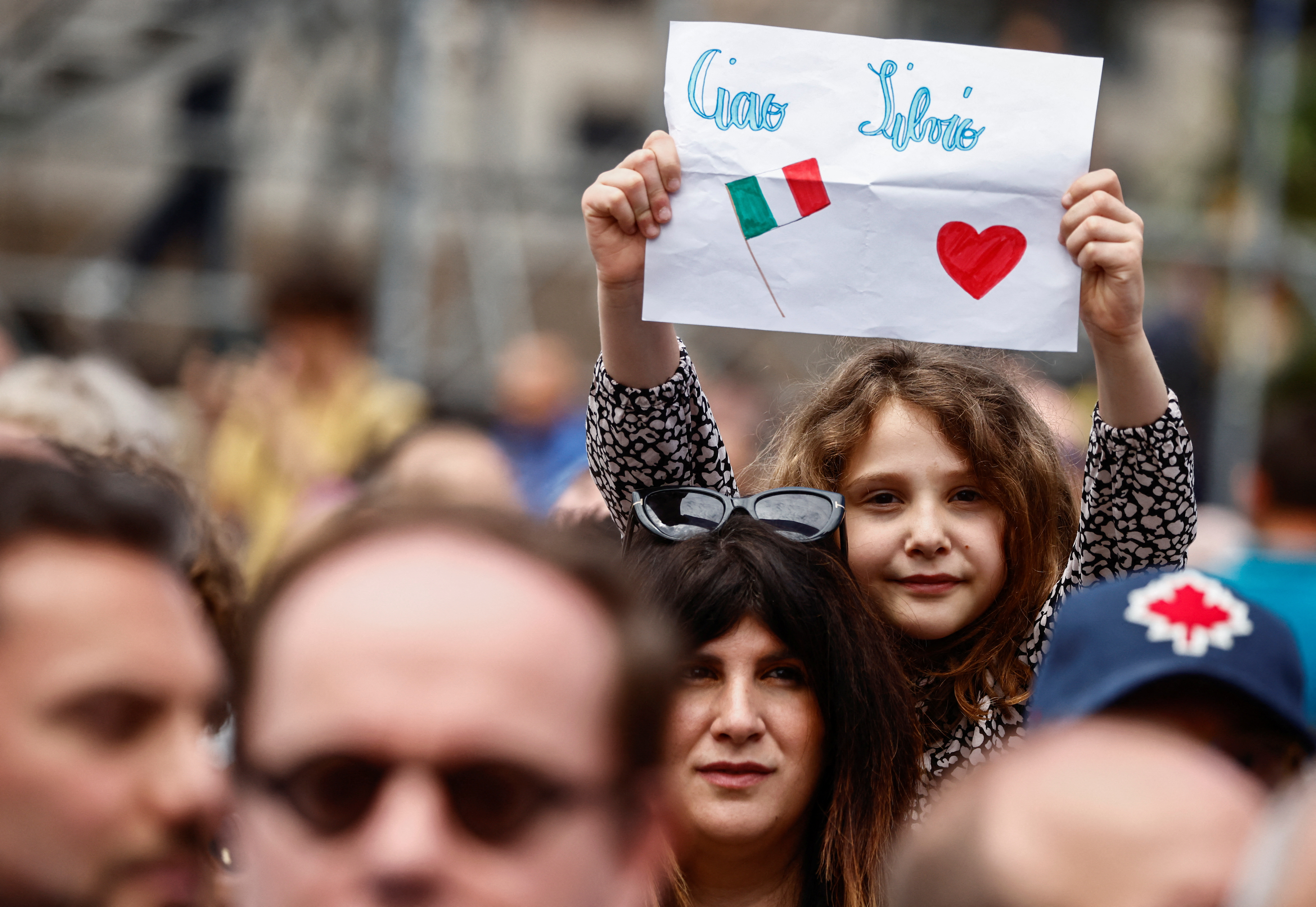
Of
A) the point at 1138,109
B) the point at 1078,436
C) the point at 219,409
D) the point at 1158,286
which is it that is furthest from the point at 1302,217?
the point at 219,409

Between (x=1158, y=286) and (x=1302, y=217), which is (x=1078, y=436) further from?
(x=1302, y=217)

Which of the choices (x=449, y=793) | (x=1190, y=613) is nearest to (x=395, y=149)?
(x=1190, y=613)

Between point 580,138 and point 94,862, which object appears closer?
point 94,862

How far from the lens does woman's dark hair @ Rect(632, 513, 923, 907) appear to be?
6.81ft

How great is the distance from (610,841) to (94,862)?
1.24 ft

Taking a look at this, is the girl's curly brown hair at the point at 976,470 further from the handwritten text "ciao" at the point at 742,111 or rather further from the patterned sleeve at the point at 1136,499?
the handwritten text "ciao" at the point at 742,111

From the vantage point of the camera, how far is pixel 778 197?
7.34 feet

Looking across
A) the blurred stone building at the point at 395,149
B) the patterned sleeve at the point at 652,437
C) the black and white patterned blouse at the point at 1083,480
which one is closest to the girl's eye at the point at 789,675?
the black and white patterned blouse at the point at 1083,480

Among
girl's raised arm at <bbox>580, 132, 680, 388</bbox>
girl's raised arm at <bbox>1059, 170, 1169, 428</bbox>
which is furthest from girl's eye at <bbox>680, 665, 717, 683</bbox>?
girl's raised arm at <bbox>1059, 170, 1169, 428</bbox>

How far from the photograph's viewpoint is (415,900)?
1.01m

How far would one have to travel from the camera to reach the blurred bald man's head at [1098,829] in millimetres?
983

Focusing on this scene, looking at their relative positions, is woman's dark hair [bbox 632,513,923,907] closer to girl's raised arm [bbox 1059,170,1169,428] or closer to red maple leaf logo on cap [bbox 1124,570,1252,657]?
girl's raised arm [bbox 1059,170,1169,428]

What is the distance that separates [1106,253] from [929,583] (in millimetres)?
639

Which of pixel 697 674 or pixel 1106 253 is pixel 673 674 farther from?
pixel 1106 253
